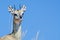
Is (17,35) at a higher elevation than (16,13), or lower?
lower

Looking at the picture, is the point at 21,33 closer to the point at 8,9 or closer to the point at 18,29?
the point at 18,29

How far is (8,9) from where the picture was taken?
1595cm

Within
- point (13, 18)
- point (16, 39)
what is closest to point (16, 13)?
point (13, 18)

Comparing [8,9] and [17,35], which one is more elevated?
[8,9]

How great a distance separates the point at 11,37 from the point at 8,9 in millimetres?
1421

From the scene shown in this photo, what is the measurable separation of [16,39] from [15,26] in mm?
639

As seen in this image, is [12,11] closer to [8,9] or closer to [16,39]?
[8,9]

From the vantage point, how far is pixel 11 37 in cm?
1560

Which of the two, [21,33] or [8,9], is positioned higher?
[8,9]

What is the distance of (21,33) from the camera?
618 inches

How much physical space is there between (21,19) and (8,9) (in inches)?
42.2

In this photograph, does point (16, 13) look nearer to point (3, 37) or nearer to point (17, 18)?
point (17, 18)

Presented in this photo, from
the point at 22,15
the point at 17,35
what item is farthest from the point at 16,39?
the point at 22,15

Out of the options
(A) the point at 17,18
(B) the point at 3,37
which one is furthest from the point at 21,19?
(B) the point at 3,37
